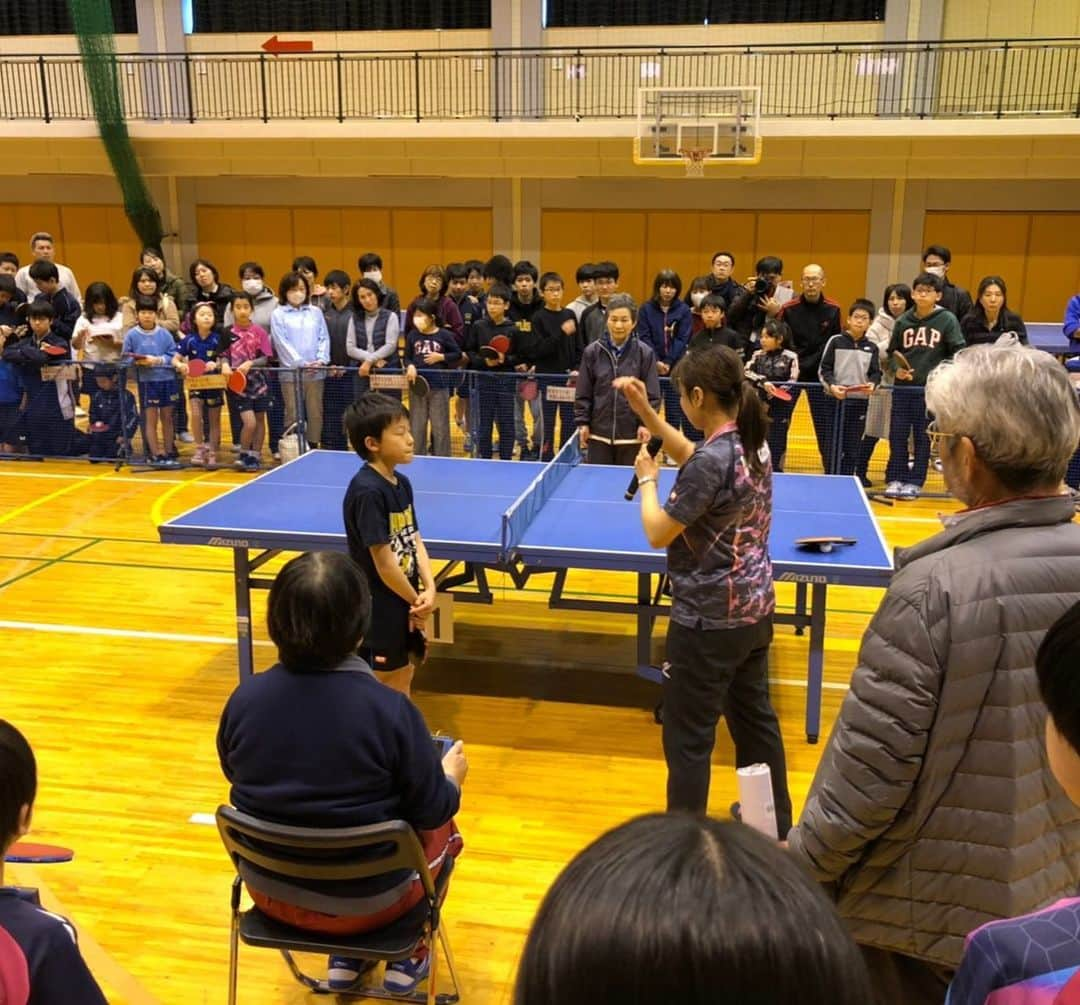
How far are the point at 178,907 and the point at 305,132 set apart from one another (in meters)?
14.0

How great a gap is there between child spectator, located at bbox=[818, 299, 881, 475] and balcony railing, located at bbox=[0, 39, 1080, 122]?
759 cm

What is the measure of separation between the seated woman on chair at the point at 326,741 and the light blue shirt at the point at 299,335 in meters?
7.53

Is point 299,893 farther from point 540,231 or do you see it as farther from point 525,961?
point 540,231

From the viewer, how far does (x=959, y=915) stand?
6.49 ft

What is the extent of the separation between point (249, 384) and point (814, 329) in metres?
5.04

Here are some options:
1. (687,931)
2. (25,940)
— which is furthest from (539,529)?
(687,931)

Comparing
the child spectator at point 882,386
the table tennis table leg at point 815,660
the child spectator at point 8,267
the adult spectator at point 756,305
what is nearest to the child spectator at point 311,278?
the child spectator at point 8,267

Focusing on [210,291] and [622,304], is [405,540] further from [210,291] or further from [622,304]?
[210,291]

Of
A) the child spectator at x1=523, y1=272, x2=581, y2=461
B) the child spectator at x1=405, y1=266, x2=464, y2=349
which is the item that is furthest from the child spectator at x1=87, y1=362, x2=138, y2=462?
the child spectator at x1=523, y1=272, x2=581, y2=461

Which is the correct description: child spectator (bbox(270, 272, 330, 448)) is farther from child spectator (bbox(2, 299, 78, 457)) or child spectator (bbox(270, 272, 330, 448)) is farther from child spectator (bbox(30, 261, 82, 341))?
child spectator (bbox(30, 261, 82, 341))

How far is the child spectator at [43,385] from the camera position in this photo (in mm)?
Answer: 9898

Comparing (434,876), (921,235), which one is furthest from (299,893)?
(921,235)

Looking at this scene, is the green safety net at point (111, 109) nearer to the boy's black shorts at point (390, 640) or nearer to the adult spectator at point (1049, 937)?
→ the boy's black shorts at point (390, 640)

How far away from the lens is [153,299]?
32.8ft
